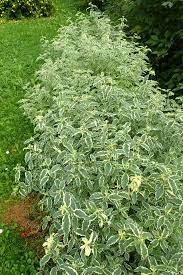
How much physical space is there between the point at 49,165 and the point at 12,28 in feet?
20.3

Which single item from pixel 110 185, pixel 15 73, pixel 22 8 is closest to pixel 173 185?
pixel 110 185

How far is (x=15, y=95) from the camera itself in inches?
249

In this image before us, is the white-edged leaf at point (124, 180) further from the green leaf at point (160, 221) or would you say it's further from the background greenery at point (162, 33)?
the background greenery at point (162, 33)

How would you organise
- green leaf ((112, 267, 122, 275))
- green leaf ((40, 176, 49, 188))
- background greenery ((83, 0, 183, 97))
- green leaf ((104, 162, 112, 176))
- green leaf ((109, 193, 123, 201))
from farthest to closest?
background greenery ((83, 0, 183, 97))
green leaf ((40, 176, 49, 188))
green leaf ((104, 162, 112, 176))
green leaf ((109, 193, 123, 201))
green leaf ((112, 267, 122, 275))

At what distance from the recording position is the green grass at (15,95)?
383cm

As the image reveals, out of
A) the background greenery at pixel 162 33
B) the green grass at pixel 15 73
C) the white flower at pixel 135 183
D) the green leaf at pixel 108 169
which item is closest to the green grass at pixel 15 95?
the green grass at pixel 15 73

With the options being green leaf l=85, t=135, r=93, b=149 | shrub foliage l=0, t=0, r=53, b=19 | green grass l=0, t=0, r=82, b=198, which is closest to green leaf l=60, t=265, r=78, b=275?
green leaf l=85, t=135, r=93, b=149

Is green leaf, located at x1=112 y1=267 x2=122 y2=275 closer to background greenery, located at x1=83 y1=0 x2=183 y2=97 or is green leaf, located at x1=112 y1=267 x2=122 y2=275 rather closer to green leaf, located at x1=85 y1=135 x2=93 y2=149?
green leaf, located at x1=85 y1=135 x2=93 y2=149

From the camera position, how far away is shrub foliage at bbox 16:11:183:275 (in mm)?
3143

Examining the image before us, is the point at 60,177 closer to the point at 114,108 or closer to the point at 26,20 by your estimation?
the point at 114,108

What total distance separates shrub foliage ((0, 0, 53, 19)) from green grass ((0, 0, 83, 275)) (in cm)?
26

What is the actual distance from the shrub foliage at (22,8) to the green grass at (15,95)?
0.84 feet

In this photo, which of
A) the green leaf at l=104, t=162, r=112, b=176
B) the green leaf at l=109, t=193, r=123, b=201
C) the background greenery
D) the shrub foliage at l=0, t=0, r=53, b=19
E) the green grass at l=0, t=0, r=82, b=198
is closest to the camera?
the green leaf at l=109, t=193, r=123, b=201

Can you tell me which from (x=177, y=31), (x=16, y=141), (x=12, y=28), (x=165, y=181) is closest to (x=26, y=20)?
(x=12, y=28)
